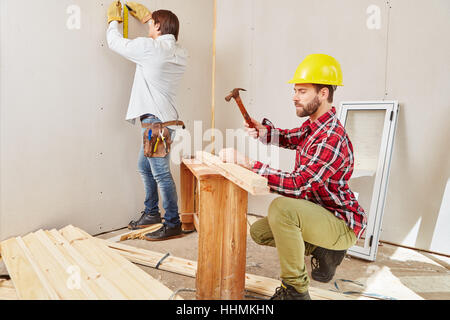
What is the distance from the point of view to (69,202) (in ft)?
7.47

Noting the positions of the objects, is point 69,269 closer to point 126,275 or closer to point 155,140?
point 126,275

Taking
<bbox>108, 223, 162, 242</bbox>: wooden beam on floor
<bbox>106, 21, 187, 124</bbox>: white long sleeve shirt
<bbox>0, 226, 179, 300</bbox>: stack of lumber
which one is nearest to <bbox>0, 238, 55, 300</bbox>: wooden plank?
<bbox>0, 226, 179, 300</bbox>: stack of lumber

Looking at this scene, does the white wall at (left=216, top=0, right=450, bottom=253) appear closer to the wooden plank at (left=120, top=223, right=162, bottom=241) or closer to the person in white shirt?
the person in white shirt

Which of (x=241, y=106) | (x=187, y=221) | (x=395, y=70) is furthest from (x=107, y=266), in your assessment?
(x=395, y=70)

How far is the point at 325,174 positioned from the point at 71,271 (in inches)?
50.2

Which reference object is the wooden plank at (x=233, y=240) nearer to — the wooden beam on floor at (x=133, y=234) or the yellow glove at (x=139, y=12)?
the wooden beam on floor at (x=133, y=234)

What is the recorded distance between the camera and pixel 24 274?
58.4 inches

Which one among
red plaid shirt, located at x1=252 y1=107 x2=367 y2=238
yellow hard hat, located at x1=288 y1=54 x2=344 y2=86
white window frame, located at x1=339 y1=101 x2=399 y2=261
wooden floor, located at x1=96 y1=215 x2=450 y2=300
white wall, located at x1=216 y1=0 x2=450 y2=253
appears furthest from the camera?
white wall, located at x1=216 y1=0 x2=450 y2=253

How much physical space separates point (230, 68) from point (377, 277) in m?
2.34

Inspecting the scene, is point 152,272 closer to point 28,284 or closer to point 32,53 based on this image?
point 28,284

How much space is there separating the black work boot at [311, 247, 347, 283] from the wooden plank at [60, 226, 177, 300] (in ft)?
3.17

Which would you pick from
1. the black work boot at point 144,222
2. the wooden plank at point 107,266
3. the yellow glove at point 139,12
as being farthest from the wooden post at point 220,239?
the yellow glove at point 139,12

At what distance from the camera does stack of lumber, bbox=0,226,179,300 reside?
1267 millimetres
